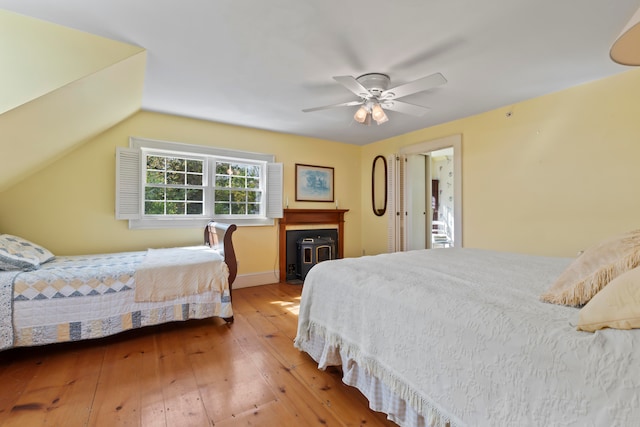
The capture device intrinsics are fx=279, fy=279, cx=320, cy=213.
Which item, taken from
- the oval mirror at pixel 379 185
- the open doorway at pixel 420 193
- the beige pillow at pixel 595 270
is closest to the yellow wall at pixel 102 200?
the oval mirror at pixel 379 185

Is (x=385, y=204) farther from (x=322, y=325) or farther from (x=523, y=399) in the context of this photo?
(x=523, y=399)

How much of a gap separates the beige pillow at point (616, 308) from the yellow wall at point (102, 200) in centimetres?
374

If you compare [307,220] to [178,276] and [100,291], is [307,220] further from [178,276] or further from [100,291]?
[100,291]

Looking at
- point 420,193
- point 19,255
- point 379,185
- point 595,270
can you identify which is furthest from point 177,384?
point 420,193

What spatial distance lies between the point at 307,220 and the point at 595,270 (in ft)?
12.1

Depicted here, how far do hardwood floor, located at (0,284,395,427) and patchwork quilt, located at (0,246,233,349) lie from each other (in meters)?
0.18

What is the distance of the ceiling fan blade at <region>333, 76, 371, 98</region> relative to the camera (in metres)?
2.07

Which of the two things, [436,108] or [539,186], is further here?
[436,108]

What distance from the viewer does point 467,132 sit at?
3596mm

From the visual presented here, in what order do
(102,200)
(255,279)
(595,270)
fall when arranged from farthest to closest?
(255,279) < (102,200) < (595,270)

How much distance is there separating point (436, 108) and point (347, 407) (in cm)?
314

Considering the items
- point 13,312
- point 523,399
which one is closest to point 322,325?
point 523,399

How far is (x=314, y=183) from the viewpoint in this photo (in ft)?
15.5

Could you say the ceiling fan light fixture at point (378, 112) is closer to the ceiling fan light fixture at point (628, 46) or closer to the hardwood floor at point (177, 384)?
the ceiling fan light fixture at point (628, 46)
